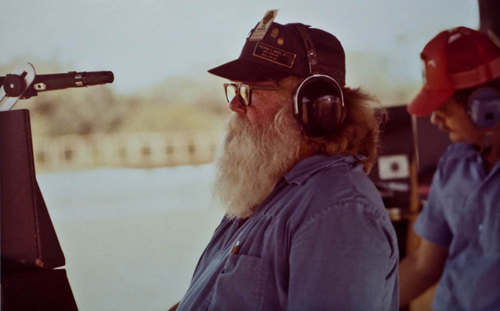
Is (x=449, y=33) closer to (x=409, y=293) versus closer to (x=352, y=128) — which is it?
(x=352, y=128)

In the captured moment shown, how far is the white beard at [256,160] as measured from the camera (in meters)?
1.29

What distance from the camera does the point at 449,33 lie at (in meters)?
1.74

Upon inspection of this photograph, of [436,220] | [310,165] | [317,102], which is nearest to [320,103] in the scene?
[317,102]

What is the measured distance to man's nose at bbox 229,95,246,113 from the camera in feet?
4.45

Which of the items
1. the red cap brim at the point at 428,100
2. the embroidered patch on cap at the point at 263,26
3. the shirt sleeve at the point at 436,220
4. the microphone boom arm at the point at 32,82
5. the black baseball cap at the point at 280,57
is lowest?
the shirt sleeve at the point at 436,220

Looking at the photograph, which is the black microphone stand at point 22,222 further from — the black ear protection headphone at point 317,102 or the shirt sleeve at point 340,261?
the black ear protection headphone at point 317,102

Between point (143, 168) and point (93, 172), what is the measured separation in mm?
181

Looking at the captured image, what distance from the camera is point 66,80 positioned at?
3.51 feet

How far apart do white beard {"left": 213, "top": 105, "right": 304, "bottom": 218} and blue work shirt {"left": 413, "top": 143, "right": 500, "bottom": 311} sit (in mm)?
676

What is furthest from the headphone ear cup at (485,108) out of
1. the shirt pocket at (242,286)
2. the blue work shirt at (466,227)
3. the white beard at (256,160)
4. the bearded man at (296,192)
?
the shirt pocket at (242,286)

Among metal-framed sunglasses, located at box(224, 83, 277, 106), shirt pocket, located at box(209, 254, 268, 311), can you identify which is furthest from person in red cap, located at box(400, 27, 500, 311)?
shirt pocket, located at box(209, 254, 268, 311)

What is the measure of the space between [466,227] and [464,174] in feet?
0.65

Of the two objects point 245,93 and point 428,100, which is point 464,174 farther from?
point 245,93

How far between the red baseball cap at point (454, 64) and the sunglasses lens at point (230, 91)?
2.38 feet
